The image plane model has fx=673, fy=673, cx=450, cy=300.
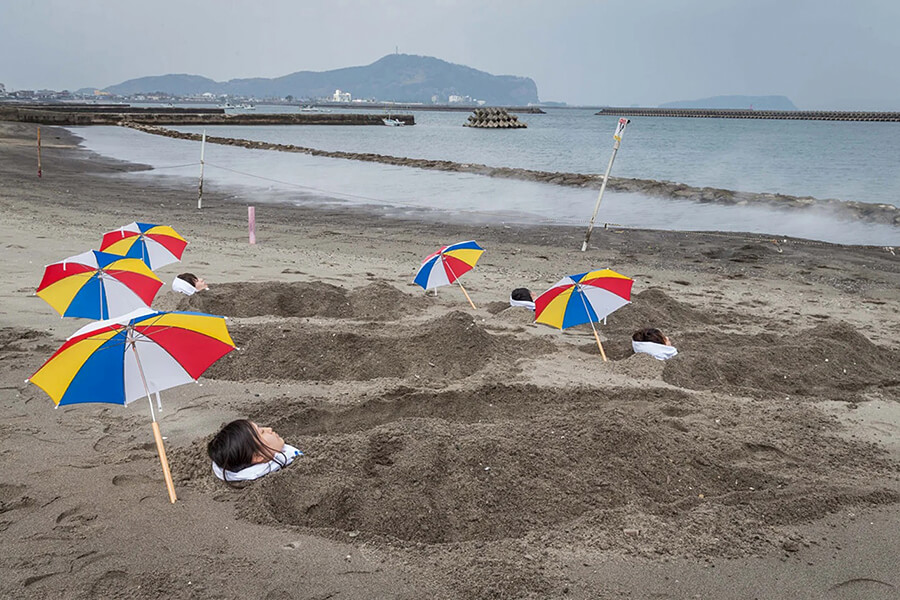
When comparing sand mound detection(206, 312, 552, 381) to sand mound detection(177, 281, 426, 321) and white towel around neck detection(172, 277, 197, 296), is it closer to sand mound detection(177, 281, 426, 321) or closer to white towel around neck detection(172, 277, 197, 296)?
sand mound detection(177, 281, 426, 321)

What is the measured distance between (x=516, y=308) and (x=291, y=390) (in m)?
4.00

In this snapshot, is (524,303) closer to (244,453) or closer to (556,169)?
(244,453)

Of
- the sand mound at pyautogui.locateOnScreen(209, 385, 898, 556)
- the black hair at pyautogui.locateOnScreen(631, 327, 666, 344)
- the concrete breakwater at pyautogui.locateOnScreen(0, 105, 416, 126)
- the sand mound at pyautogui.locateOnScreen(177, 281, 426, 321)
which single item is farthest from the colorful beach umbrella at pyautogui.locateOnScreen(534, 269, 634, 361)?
the concrete breakwater at pyautogui.locateOnScreen(0, 105, 416, 126)

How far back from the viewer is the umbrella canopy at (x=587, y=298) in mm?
8109

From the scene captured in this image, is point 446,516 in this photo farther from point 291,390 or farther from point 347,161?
point 347,161

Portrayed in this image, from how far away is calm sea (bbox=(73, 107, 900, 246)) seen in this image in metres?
22.6

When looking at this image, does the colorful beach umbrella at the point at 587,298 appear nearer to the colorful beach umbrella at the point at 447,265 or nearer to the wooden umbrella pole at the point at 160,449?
the colorful beach umbrella at the point at 447,265

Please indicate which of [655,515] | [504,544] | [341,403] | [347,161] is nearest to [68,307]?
[341,403]

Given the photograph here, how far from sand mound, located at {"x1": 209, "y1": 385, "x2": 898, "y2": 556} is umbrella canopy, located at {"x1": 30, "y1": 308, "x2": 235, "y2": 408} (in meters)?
1.07

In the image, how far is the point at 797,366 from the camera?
8.08 metres

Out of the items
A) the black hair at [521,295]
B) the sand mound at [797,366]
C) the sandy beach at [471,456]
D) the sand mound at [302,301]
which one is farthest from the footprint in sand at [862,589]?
the sand mound at [302,301]

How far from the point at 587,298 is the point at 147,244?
629 centimetres

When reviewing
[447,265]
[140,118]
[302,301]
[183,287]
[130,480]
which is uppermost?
[140,118]

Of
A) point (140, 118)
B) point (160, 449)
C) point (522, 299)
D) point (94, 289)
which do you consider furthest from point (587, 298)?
point (140, 118)
